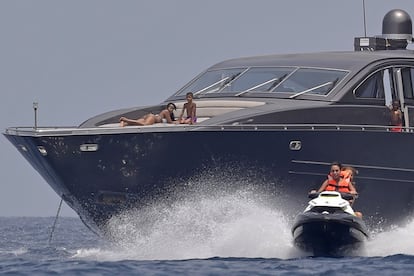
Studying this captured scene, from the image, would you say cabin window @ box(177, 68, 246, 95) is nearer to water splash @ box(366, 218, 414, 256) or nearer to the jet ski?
water splash @ box(366, 218, 414, 256)

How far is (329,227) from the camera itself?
1822cm

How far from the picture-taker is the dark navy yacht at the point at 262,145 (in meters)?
18.8

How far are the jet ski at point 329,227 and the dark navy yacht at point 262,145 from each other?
0.95 meters

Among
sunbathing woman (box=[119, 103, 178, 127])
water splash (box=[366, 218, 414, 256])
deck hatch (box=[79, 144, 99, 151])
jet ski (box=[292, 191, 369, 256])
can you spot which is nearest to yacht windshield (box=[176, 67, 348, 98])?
sunbathing woman (box=[119, 103, 178, 127])

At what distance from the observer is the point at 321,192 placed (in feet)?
61.2

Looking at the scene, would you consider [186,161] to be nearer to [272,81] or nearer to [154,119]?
[154,119]

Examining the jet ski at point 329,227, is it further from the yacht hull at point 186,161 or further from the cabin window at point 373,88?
the cabin window at point 373,88

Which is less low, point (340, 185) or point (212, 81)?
point (212, 81)

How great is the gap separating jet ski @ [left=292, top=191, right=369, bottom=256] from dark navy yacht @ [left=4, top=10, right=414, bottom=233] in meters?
0.95

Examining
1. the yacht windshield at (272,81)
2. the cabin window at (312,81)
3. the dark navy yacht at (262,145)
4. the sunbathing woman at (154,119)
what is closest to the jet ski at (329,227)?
the dark navy yacht at (262,145)

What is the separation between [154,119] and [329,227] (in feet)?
10.7

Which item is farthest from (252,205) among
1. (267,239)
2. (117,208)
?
(117,208)

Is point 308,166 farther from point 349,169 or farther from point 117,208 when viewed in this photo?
point 117,208

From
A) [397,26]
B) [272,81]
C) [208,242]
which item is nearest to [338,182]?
[208,242]
